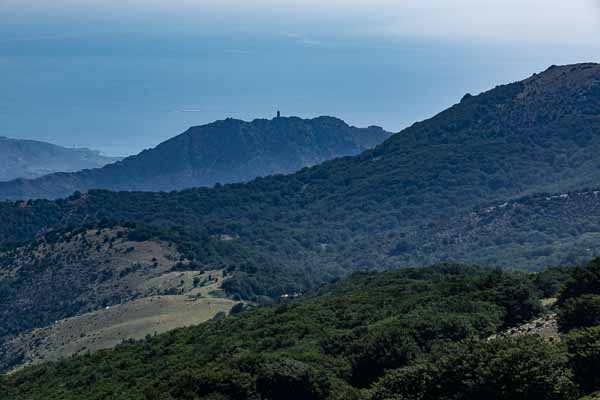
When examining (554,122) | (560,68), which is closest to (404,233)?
(554,122)

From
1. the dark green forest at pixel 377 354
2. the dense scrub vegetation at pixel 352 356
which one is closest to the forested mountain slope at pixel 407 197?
the dense scrub vegetation at pixel 352 356

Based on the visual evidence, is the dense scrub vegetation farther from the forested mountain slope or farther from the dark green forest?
the forested mountain slope

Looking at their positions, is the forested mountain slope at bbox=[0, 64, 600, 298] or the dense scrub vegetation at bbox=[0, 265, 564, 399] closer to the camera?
the dense scrub vegetation at bbox=[0, 265, 564, 399]

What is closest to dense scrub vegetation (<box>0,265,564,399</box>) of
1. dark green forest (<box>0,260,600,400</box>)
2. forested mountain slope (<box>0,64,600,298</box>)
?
dark green forest (<box>0,260,600,400</box>)

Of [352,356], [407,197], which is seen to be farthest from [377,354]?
[407,197]

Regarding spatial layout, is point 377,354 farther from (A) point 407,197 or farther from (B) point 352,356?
(A) point 407,197

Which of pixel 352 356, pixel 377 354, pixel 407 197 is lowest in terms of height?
pixel 407 197
